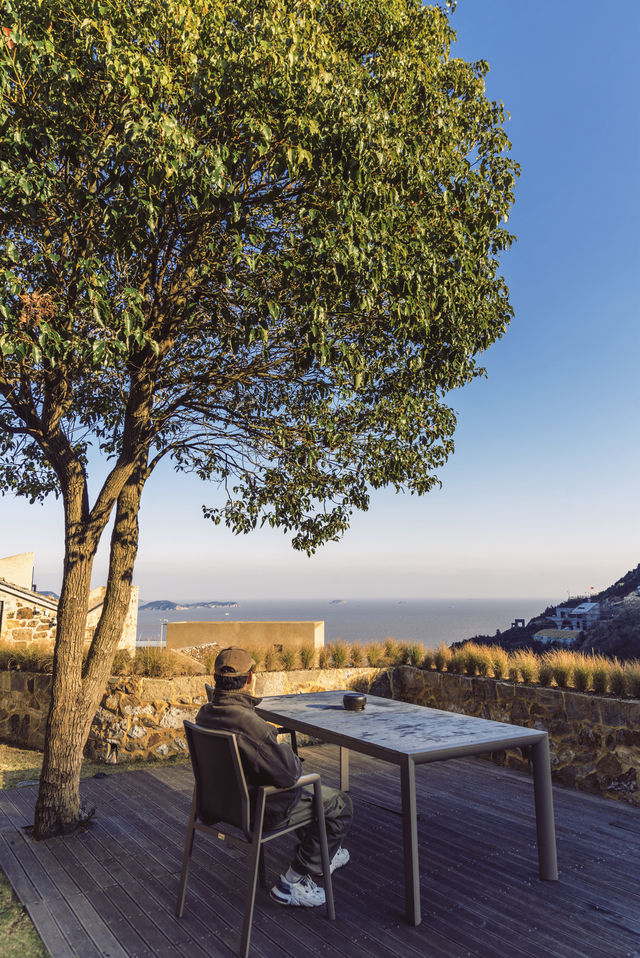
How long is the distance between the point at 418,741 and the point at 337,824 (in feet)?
2.07

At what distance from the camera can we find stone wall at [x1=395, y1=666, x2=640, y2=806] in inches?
211

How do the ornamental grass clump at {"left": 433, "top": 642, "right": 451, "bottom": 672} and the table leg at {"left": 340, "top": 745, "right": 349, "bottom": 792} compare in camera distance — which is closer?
the table leg at {"left": 340, "top": 745, "right": 349, "bottom": 792}

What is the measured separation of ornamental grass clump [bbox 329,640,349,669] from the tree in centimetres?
289

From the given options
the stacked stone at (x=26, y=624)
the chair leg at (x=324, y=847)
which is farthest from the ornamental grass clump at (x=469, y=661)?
the stacked stone at (x=26, y=624)

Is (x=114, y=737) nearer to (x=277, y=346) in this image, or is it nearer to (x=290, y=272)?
(x=277, y=346)

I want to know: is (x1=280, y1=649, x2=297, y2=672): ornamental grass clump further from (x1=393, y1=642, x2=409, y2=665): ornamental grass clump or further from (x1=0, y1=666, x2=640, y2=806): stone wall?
(x1=393, y1=642, x2=409, y2=665): ornamental grass clump

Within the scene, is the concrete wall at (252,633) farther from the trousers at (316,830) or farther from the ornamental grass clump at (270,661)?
the trousers at (316,830)

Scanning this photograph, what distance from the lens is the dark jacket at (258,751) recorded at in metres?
2.82

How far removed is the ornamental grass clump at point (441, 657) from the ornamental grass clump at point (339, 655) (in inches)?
50.8

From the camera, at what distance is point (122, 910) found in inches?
123

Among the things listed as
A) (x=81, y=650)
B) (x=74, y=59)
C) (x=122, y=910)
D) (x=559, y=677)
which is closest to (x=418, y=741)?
(x=122, y=910)

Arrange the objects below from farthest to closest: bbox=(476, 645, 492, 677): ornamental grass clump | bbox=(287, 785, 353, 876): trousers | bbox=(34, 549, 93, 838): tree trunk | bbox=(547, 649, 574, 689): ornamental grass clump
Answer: bbox=(476, 645, 492, 677): ornamental grass clump → bbox=(547, 649, 574, 689): ornamental grass clump → bbox=(34, 549, 93, 838): tree trunk → bbox=(287, 785, 353, 876): trousers

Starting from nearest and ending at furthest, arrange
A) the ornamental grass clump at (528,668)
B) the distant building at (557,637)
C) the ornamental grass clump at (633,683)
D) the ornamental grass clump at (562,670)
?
the ornamental grass clump at (633,683) < the ornamental grass clump at (562,670) < the ornamental grass clump at (528,668) < the distant building at (557,637)

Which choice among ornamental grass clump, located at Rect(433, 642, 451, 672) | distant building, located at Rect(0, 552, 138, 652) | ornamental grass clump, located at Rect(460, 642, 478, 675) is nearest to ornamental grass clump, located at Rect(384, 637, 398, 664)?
ornamental grass clump, located at Rect(433, 642, 451, 672)
